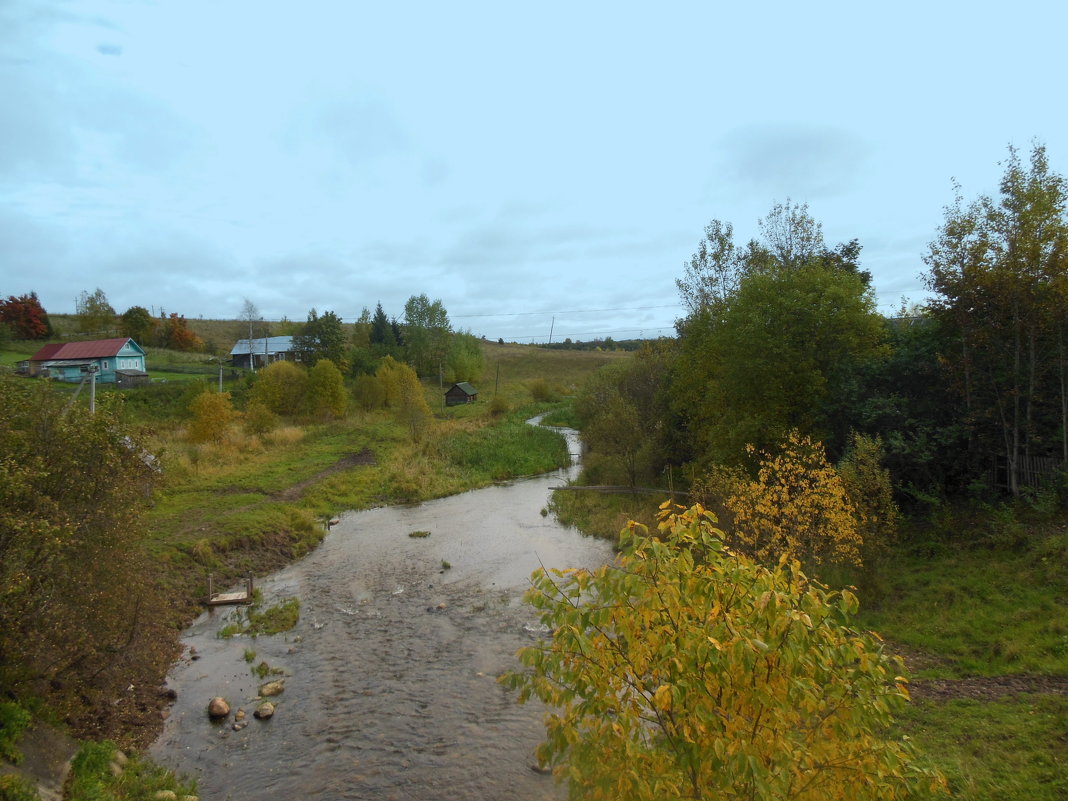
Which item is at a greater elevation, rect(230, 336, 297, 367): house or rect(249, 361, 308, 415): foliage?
rect(230, 336, 297, 367): house

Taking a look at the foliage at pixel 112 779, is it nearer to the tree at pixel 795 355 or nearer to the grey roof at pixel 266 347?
the tree at pixel 795 355

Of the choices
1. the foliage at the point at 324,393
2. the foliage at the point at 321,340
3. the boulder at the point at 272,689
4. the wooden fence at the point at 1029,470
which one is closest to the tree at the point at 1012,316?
the wooden fence at the point at 1029,470

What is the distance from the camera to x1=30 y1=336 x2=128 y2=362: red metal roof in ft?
202

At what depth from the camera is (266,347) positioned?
262ft

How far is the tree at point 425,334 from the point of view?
291 ft

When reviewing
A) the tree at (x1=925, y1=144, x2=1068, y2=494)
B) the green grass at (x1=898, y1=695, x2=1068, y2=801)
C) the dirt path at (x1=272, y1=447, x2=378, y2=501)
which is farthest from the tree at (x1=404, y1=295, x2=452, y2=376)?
the green grass at (x1=898, y1=695, x2=1068, y2=801)

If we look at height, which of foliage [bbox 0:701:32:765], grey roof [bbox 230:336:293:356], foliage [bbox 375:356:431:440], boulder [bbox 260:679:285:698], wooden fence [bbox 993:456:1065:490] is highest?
grey roof [bbox 230:336:293:356]

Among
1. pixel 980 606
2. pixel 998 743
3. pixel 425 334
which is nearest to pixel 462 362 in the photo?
pixel 425 334

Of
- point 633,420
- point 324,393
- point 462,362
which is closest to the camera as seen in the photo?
point 633,420

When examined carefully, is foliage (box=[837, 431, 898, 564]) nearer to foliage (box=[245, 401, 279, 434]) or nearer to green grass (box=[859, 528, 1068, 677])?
green grass (box=[859, 528, 1068, 677])

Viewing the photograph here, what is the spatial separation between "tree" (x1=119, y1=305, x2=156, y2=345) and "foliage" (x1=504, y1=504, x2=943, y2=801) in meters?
94.3

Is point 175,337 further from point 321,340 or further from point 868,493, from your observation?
point 868,493

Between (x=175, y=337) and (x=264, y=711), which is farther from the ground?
(x=175, y=337)

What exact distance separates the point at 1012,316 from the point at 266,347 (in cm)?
7927
